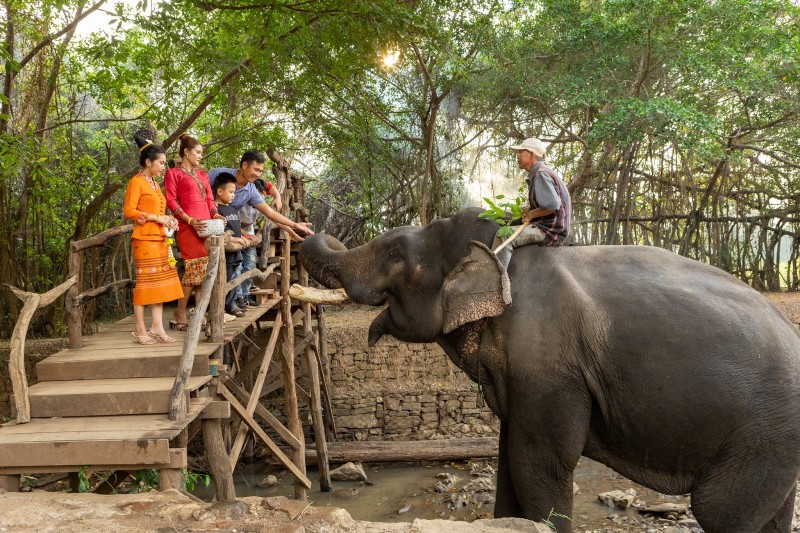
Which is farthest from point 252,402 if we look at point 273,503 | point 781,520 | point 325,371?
point 781,520

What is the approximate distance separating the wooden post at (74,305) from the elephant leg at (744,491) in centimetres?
425

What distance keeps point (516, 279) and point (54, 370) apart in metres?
3.20

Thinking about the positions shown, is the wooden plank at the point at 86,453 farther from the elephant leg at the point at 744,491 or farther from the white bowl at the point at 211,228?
the elephant leg at the point at 744,491

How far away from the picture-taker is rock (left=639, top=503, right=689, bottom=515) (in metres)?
7.65

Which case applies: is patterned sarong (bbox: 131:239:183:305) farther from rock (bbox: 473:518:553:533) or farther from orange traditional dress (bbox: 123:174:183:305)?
rock (bbox: 473:518:553:533)

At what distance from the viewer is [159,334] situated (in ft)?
17.0

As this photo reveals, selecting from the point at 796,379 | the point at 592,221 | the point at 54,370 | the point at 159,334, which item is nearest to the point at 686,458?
the point at 796,379

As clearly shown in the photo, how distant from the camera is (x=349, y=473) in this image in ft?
31.8

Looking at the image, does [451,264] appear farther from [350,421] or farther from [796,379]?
[350,421]

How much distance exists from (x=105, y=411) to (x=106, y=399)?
0.07 meters

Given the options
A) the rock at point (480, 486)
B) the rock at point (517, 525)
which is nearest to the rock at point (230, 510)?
the rock at point (517, 525)

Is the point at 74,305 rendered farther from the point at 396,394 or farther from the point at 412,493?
the point at 396,394

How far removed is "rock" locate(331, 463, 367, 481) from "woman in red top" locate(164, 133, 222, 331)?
5.06 metres

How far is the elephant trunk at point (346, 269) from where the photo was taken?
4.21 meters
